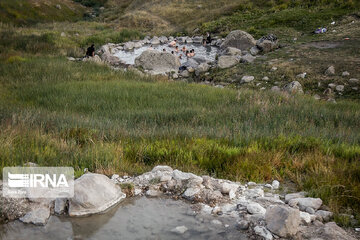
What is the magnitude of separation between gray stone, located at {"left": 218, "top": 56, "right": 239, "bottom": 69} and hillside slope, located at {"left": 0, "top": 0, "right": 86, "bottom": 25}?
32.9 m

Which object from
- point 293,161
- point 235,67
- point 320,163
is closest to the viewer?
point 320,163

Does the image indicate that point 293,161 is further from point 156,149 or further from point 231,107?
point 231,107

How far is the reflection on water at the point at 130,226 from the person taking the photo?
12.9 ft

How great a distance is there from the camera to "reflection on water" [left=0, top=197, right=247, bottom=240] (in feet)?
12.9

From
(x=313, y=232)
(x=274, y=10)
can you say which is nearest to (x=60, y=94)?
(x=313, y=232)

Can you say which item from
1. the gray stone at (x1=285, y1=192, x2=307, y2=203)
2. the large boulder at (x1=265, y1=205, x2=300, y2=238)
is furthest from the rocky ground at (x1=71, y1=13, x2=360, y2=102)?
the large boulder at (x1=265, y1=205, x2=300, y2=238)

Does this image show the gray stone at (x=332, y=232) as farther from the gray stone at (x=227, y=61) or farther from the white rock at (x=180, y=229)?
the gray stone at (x=227, y=61)

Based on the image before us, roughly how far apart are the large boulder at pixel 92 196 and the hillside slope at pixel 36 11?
44685 millimetres

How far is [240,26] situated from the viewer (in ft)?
109

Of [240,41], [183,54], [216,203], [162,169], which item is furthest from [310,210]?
[183,54]

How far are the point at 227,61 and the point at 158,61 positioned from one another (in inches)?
196

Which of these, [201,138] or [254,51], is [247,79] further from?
[201,138]

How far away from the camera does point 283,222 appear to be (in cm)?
383

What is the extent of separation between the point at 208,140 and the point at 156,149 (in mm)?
1194
